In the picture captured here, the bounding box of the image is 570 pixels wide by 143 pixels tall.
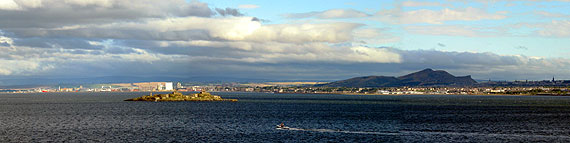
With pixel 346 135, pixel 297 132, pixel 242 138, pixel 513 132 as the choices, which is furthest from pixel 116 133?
pixel 513 132

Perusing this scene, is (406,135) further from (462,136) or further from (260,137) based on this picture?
(260,137)

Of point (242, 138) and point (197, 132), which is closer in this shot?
point (242, 138)

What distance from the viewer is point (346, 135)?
339 feet

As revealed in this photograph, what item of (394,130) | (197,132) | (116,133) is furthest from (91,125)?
(394,130)

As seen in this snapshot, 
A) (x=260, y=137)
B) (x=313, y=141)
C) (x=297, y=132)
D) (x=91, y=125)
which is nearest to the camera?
(x=313, y=141)

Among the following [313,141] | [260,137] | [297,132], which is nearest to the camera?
[313,141]

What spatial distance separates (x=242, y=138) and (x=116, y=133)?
2516cm

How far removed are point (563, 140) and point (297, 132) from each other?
151 ft

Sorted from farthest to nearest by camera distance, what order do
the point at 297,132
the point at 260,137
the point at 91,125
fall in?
1. the point at 91,125
2. the point at 297,132
3. the point at 260,137

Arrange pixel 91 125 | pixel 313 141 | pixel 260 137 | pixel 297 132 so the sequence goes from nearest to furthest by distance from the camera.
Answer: pixel 313 141 → pixel 260 137 → pixel 297 132 → pixel 91 125

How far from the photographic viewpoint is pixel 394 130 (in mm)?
114438

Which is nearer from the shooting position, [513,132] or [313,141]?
[313,141]

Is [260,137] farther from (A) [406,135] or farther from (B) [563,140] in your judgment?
(B) [563,140]

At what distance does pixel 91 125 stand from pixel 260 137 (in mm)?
44544
